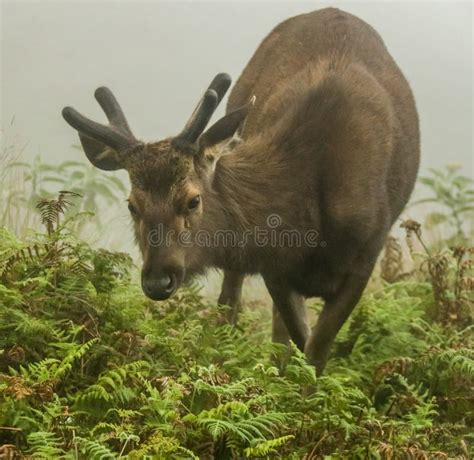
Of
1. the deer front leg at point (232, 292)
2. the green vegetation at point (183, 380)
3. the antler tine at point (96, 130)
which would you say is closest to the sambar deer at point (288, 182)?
the antler tine at point (96, 130)

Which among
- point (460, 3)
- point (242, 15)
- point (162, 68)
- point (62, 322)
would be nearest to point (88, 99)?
point (162, 68)

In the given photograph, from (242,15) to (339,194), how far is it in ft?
24.6

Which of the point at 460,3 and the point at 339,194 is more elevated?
the point at 460,3

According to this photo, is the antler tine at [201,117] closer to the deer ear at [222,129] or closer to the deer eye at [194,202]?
the deer ear at [222,129]

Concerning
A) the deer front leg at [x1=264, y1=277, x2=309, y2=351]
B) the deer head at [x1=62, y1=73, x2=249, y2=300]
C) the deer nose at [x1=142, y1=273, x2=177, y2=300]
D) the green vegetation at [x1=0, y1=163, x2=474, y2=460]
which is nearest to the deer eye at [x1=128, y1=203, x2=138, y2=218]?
the deer head at [x1=62, y1=73, x2=249, y2=300]

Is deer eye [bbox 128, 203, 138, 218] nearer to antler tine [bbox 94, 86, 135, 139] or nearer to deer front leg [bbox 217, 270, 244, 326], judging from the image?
antler tine [bbox 94, 86, 135, 139]

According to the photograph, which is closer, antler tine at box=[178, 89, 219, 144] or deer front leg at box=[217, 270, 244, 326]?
antler tine at box=[178, 89, 219, 144]

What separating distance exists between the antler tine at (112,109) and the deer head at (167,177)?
12 cm

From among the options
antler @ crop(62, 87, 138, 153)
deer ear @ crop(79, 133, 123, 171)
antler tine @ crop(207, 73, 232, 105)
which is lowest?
deer ear @ crop(79, 133, 123, 171)

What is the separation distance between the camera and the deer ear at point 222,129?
244 inches

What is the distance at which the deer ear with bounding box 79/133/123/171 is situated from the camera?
6334 mm

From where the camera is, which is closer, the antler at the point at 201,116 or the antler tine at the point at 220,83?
the antler at the point at 201,116

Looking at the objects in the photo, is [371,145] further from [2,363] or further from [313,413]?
[2,363]

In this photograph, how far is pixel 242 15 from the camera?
13594mm
